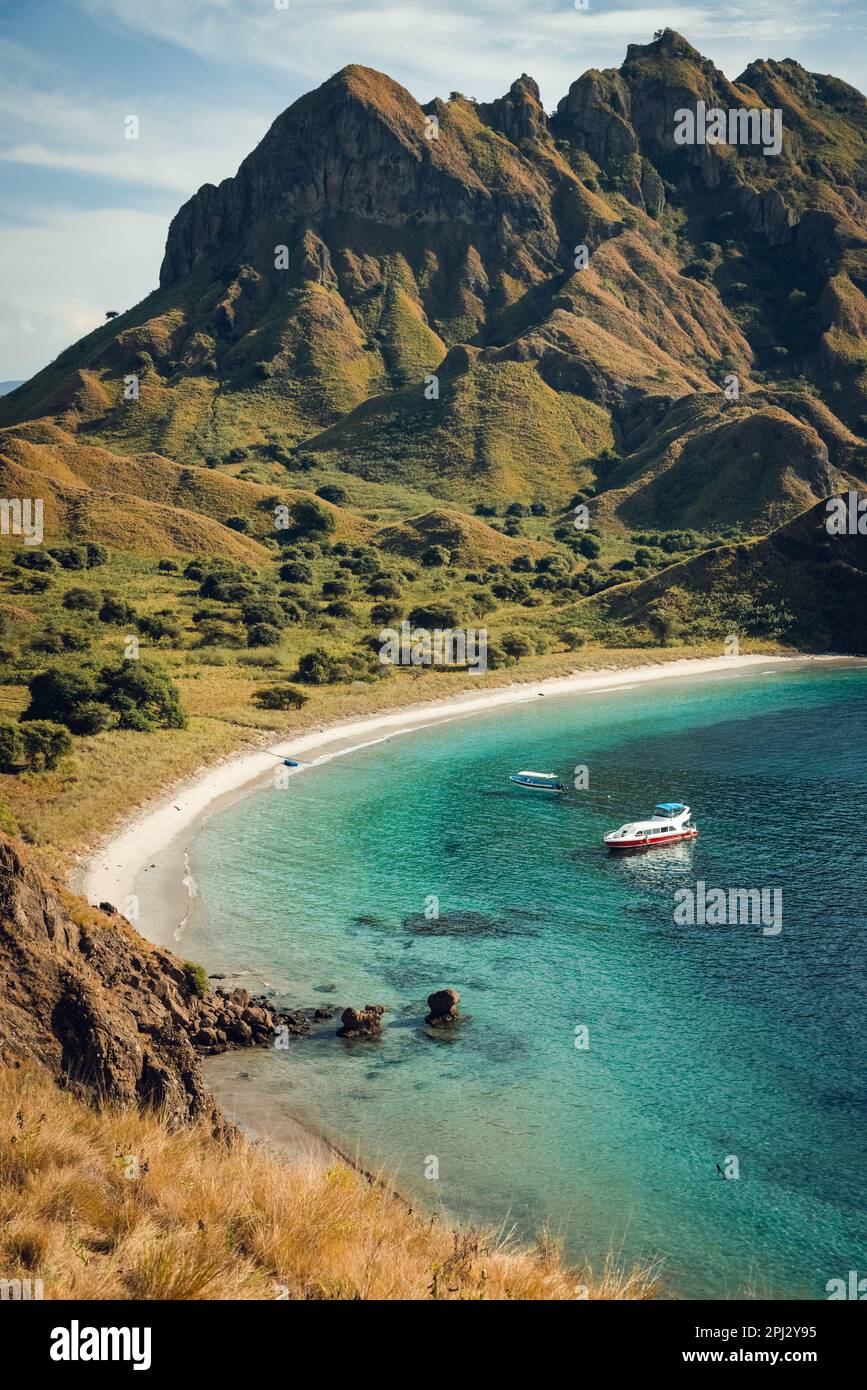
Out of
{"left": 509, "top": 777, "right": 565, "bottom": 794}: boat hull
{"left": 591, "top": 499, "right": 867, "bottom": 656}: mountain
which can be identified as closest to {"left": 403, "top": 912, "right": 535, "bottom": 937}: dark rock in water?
{"left": 509, "top": 777, "right": 565, "bottom": 794}: boat hull

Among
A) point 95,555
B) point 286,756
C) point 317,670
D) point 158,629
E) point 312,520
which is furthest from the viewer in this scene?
point 312,520

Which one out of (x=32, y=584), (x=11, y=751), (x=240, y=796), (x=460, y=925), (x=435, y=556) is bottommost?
(x=460, y=925)

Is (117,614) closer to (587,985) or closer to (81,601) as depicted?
(81,601)

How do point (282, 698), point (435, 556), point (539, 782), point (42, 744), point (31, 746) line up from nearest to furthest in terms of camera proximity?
point (31, 746) → point (42, 744) → point (539, 782) → point (282, 698) → point (435, 556)

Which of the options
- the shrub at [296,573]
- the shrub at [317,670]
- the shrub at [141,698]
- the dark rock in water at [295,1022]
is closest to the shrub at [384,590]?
the shrub at [296,573]

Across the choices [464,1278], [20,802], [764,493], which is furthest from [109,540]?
[464,1278]

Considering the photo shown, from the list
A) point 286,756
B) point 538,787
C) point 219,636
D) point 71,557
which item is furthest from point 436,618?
point 538,787
